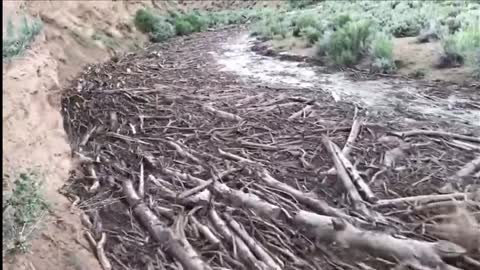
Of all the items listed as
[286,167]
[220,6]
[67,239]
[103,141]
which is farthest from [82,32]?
[220,6]

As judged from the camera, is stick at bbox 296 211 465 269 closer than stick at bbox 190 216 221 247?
Yes

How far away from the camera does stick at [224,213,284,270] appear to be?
118 inches

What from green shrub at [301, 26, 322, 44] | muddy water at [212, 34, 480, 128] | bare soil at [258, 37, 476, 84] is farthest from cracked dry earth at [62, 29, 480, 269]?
green shrub at [301, 26, 322, 44]

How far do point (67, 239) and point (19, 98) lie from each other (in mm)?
1063

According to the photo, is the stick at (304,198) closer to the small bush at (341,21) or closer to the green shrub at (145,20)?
the small bush at (341,21)

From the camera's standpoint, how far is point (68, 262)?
292 cm

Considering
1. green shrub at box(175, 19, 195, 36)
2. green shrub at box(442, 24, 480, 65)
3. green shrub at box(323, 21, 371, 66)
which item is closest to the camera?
green shrub at box(442, 24, 480, 65)

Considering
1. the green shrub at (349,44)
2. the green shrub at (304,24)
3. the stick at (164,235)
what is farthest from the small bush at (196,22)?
the stick at (164,235)

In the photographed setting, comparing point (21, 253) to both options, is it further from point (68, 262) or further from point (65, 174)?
point (65, 174)

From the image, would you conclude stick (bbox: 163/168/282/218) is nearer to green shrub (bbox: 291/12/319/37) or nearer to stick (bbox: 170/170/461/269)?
stick (bbox: 170/170/461/269)

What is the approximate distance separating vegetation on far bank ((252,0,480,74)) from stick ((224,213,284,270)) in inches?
176

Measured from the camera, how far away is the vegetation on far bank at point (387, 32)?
7383mm

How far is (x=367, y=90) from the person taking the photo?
647cm

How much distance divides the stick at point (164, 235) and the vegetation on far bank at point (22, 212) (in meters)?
0.63
